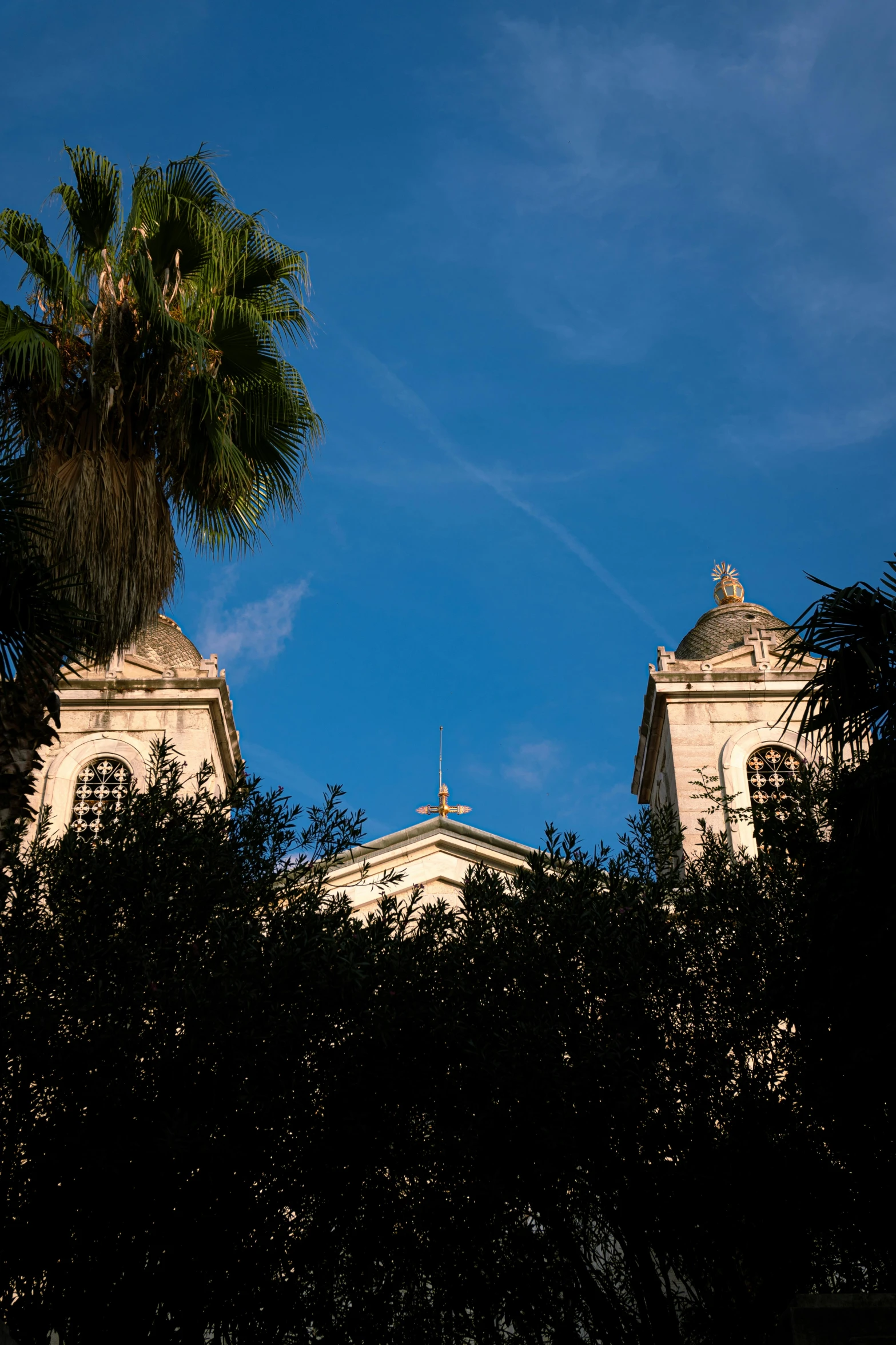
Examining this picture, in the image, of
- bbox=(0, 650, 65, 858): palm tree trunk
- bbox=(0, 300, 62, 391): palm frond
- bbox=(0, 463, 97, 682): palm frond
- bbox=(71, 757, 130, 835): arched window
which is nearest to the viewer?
bbox=(0, 463, 97, 682): palm frond

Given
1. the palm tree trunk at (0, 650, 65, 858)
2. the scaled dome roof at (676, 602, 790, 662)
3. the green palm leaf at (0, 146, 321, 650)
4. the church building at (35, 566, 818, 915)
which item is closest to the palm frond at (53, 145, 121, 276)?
the green palm leaf at (0, 146, 321, 650)

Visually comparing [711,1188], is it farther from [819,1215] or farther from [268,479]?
[268,479]

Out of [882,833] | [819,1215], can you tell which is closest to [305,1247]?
[819,1215]

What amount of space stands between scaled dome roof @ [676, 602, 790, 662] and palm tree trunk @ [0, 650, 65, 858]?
18190 mm

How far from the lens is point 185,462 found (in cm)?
1238

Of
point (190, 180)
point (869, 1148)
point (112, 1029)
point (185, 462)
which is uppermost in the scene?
point (190, 180)

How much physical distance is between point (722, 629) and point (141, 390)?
681 inches

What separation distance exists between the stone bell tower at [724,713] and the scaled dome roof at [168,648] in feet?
31.0

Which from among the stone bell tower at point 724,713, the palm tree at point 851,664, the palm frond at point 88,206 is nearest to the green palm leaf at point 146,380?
the palm frond at point 88,206

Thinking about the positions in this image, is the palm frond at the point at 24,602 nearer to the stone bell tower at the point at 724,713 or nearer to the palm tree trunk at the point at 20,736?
the palm tree trunk at the point at 20,736

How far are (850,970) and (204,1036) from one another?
16.6 ft

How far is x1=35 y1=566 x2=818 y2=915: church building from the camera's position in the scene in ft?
76.5

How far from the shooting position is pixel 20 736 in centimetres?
1019

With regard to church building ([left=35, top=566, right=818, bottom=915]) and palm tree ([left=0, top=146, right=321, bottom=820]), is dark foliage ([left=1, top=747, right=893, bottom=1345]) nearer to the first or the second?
palm tree ([left=0, top=146, right=321, bottom=820])
